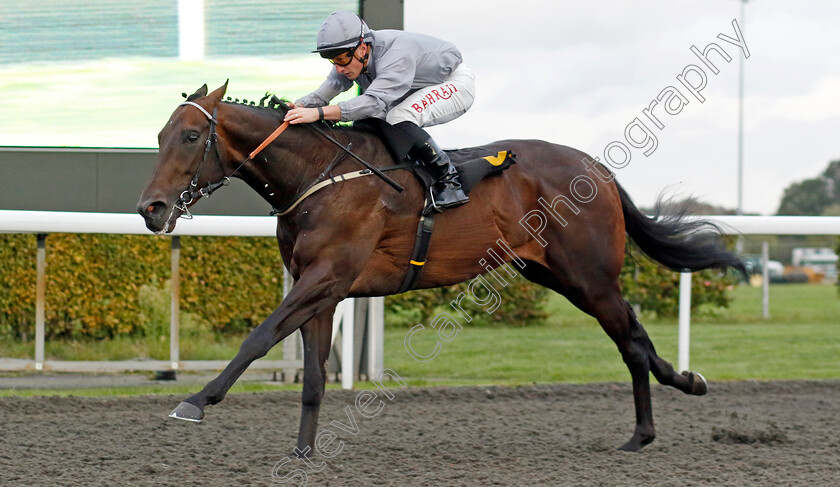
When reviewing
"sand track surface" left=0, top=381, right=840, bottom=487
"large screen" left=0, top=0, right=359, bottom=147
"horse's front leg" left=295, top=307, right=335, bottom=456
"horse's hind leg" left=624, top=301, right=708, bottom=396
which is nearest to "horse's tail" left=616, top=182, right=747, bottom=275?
"horse's hind leg" left=624, top=301, right=708, bottom=396

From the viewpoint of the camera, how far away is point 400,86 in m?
3.86

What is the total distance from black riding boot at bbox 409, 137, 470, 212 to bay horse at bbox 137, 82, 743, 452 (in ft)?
0.25

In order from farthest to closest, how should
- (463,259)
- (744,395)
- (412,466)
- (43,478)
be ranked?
(744,395), (463,259), (412,466), (43,478)

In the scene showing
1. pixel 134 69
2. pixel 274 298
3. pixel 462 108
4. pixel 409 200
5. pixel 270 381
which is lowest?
pixel 270 381

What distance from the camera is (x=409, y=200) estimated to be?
13.1 feet

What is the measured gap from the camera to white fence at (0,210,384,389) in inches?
210

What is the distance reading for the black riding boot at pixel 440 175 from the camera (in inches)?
158

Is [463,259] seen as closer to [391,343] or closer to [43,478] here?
[43,478]

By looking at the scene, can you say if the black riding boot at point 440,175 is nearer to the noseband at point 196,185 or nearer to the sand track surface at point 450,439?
the noseband at point 196,185

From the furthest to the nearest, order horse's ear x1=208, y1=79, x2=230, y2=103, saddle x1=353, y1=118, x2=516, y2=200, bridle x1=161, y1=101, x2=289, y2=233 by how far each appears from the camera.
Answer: saddle x1=353, y1=118, x2=516, y2=200 → horse's ear x1=208, y1=79, x2=230, y2=103 → bridle x1=161, y1=101, x2=289, y2=233

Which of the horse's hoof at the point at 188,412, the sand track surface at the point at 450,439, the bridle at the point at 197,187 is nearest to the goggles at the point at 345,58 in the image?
the bridle at the point at 197,187

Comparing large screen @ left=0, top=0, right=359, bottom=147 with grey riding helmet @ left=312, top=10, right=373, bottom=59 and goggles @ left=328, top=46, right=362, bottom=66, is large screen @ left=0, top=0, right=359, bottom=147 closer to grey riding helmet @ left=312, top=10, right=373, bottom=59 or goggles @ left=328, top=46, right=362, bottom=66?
goggles @ left=328, top=46, right=362, bottom=66

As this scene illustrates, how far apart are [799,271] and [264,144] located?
22133 millimetres

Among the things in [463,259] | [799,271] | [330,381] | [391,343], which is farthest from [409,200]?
[799,271]
